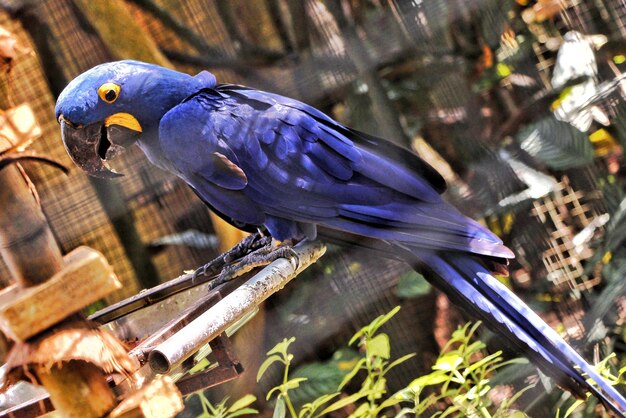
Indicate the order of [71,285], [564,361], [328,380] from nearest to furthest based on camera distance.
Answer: [71,285], [564,361], [328,380]

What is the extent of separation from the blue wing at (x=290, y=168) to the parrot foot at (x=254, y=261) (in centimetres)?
3

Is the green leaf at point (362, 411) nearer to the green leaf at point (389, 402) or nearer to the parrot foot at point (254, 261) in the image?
the green leaf at point (389, 402)

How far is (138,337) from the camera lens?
75cm

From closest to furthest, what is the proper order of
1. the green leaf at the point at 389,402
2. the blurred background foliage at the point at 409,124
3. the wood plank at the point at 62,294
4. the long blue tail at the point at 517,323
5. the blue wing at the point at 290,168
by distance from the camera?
the wood plank at the point at 62,294 → the long blue tail at the point at 517,323 → the blue wing at the point at 290,168 → the green leaf at the point at 389,402 → the blurred background foliage at the point at 409,124

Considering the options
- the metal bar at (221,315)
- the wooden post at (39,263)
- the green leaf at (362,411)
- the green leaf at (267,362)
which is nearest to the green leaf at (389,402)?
the green leaf at (362,411)

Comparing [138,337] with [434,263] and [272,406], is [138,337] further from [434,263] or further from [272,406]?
[272,406]

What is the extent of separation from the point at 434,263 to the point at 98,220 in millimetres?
652

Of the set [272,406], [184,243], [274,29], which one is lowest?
[272,406]

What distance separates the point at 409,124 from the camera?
3.90 feet

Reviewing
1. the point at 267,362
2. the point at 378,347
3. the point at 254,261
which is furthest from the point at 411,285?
the point at 254,261

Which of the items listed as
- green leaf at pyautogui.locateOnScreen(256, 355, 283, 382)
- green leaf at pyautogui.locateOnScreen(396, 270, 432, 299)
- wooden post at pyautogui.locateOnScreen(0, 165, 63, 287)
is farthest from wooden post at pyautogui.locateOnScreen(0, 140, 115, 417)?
green leaf at pyautogui.locateOnScreen(396, 270, 432, 299)

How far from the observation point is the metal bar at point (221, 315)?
0.46 m

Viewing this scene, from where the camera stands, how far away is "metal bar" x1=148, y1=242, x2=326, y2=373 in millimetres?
463

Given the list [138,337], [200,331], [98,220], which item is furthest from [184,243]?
[200,331]
